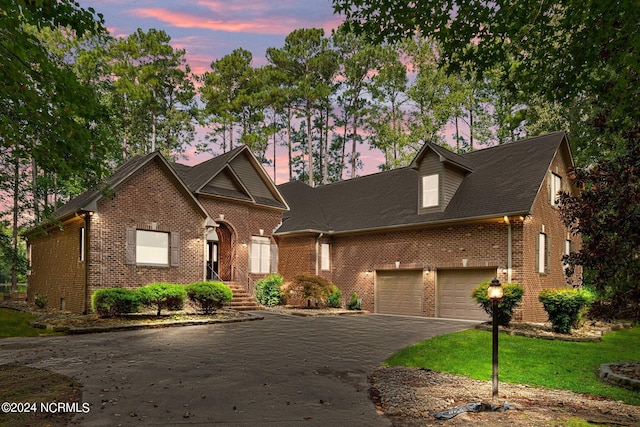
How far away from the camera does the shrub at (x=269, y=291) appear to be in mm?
22672

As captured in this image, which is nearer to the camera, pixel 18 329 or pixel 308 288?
pixel 18 329

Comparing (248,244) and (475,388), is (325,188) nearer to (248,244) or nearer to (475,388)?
(248,244)

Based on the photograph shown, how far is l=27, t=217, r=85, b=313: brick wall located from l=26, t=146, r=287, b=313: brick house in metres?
0.04

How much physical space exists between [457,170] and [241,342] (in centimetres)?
1434

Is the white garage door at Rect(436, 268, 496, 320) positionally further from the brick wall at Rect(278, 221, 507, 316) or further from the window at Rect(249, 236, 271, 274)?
the window at Rect(249, 236, 271, 274)

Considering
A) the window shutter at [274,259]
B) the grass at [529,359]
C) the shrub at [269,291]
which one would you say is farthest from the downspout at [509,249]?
the window shutter at [274,259]

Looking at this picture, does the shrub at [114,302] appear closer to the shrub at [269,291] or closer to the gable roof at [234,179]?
the gable roof at [234,179]

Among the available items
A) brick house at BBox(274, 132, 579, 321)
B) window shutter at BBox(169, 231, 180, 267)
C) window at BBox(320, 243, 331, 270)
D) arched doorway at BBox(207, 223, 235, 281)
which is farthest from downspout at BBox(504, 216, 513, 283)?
window shutter at BBox(169, 231, 180, 267)

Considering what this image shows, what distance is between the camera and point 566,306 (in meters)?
13.4

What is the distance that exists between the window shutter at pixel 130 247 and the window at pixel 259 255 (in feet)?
24.4

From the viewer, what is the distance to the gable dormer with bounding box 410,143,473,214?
1989 cm

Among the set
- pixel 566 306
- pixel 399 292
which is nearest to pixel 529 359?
pixel 566 306

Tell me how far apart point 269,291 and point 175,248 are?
624 centimetres

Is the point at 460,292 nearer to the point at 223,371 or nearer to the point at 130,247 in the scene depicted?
the point at 223,371
